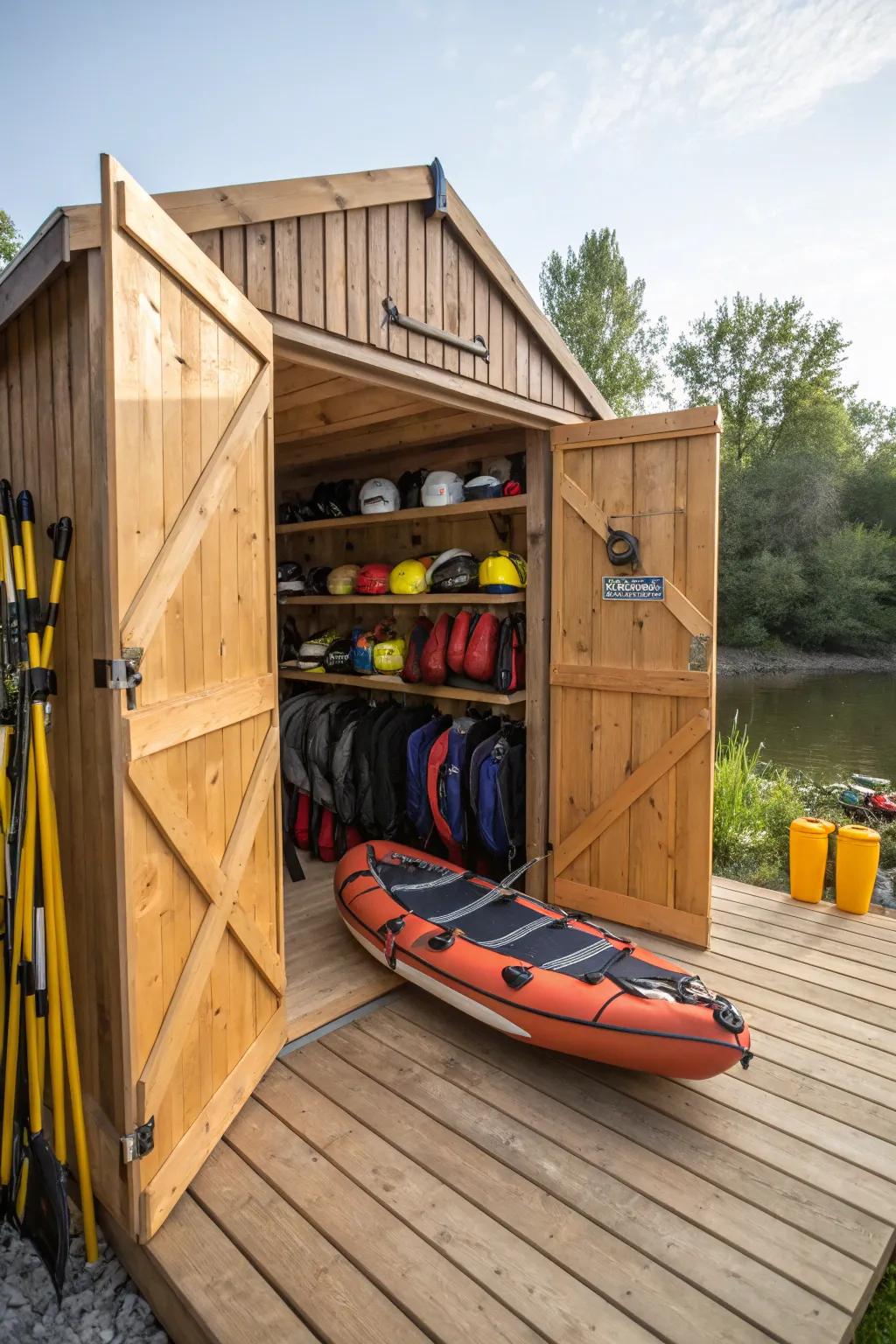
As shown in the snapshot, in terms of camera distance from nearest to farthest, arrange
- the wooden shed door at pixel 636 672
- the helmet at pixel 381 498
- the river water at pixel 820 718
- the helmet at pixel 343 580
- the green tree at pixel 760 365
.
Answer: the wooden shed door at pixel 636 672, the helmet at pixel 381 498, the helmet at pixel 343 580, the river water at pixel 820 718, the green tree at pixel 760 365

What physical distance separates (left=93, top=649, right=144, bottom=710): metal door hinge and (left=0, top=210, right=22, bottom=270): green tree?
1836 centimetres

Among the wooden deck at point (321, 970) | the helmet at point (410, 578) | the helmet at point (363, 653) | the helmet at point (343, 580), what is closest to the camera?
the wooden deck at point (321, 970)

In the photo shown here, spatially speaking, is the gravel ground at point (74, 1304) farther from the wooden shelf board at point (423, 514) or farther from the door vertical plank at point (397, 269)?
the wooden shelf board at point (423, 514)

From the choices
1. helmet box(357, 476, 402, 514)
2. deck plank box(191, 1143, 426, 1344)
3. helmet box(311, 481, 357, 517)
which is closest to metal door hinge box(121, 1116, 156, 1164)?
deck plank box(191, 1143, 426, 1344)

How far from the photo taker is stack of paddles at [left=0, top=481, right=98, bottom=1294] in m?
1.78

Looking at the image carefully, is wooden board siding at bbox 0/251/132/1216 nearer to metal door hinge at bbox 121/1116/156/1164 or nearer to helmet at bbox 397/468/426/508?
metal door hinge at bbox 121/1116/156/1164

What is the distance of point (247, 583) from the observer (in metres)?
2.24

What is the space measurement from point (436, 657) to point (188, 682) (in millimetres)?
2062

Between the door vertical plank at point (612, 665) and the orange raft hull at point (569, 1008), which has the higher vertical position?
the door vertical plank at point (612, 665)

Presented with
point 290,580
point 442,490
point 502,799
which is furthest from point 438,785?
point 290,580

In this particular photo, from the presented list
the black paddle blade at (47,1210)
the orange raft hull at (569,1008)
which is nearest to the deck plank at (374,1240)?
the black paddle blade at (47,1210)

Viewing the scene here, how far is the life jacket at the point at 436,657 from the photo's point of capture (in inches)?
153

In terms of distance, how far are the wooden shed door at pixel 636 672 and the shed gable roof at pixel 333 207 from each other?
572 mm

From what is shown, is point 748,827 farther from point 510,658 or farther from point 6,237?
point 6,237
